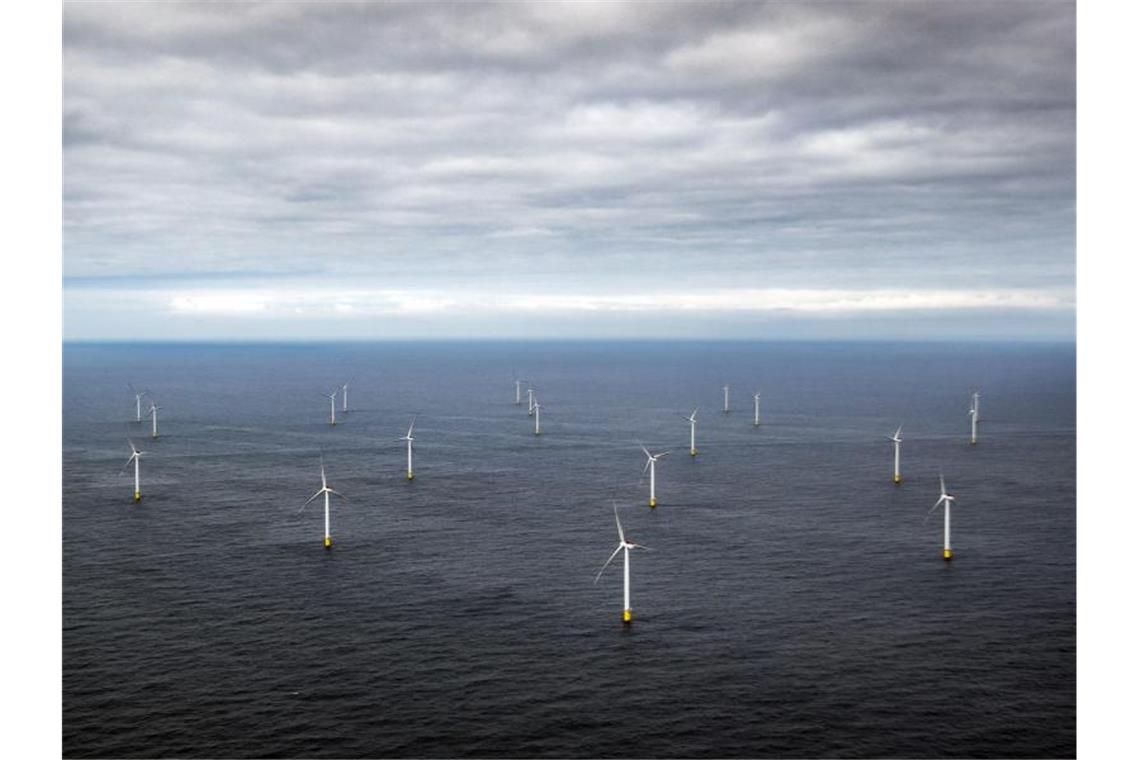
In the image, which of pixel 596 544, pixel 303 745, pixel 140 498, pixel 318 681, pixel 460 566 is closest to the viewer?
pixel 303 745

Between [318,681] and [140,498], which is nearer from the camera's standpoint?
[318,681]

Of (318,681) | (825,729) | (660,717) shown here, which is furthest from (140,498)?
(825,729)

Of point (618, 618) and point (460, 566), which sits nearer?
point (618, 618)

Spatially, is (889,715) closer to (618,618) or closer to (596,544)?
(618,618)

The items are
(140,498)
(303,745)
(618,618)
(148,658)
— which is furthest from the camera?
(140,498)

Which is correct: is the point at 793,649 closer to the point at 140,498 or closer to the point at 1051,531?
the point at 1051,531

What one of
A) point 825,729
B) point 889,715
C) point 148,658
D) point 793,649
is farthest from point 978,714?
point 148,658

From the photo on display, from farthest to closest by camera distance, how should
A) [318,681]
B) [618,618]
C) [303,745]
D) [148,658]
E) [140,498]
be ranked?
1. [140,498]
2. [618,618]
3. [148,658]
4. [318,681]
5. [303,745]

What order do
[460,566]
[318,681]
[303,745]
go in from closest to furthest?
1. [303,745]
2. [318,681]
3. [460,566]
